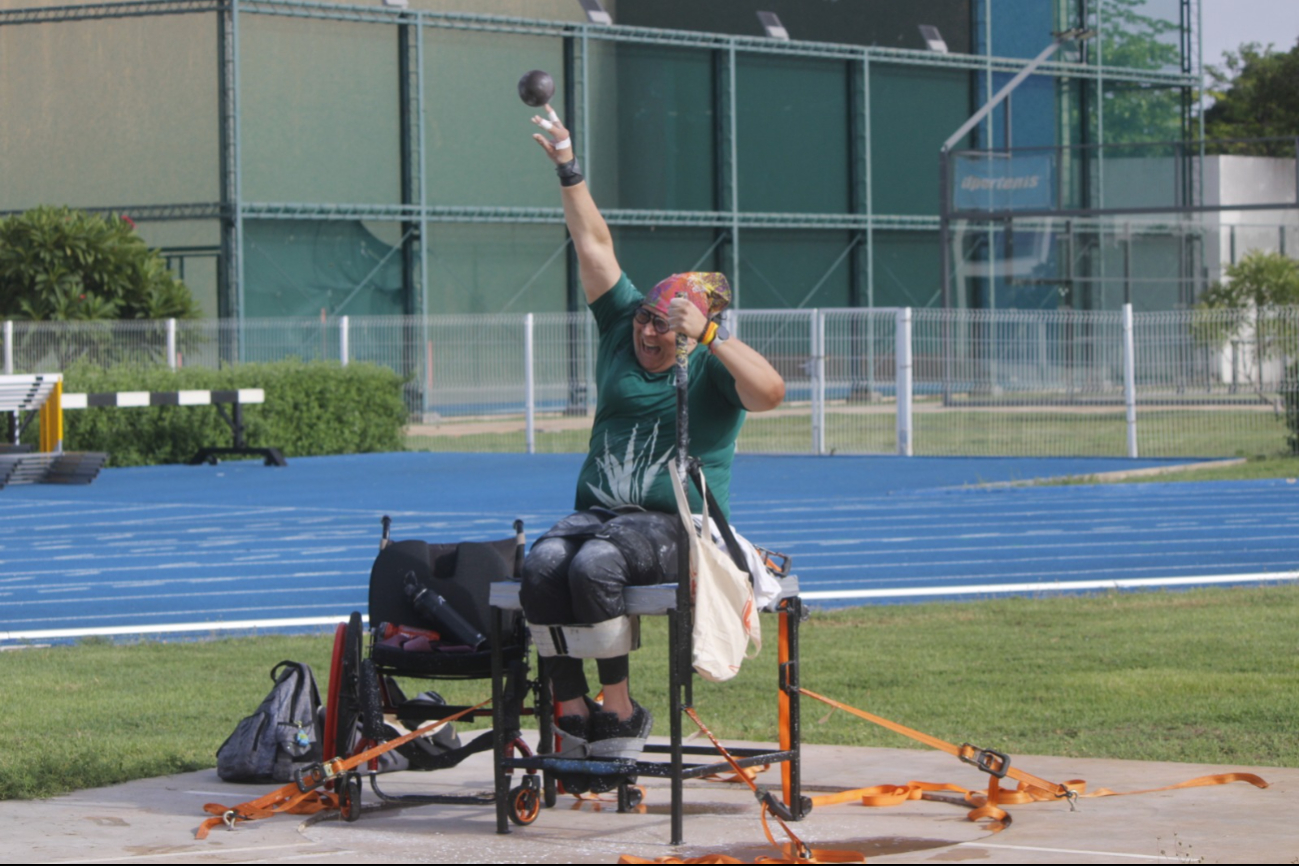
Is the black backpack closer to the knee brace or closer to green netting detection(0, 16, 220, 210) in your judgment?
the knee brace

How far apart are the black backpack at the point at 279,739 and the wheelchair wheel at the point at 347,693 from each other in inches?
15.8

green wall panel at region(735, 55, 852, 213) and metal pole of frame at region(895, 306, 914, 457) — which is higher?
green wall panel at region(735, 55, 852, 213)

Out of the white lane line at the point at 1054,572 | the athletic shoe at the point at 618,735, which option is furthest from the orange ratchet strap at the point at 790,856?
the white lane line at the point at 1054,572

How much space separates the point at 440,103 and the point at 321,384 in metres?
12.2

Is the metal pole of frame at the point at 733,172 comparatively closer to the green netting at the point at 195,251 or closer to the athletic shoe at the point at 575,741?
the green netting at the point at 195,251

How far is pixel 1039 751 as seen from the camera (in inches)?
278

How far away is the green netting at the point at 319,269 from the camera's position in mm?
35250

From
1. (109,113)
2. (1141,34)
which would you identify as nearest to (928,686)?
(109,113)

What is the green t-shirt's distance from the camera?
5.66 meters

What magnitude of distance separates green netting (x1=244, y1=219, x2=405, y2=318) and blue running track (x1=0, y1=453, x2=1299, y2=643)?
37.9 ft

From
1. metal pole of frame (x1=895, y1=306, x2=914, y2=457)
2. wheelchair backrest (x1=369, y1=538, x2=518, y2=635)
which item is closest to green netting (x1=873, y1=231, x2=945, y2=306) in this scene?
metal pole of frame (x1=895, y1=306, x2=914, y2=457)

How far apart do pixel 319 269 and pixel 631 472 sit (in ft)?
102

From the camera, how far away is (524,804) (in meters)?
5.59

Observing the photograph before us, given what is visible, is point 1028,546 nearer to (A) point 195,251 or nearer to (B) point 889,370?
(B) point 889,370
